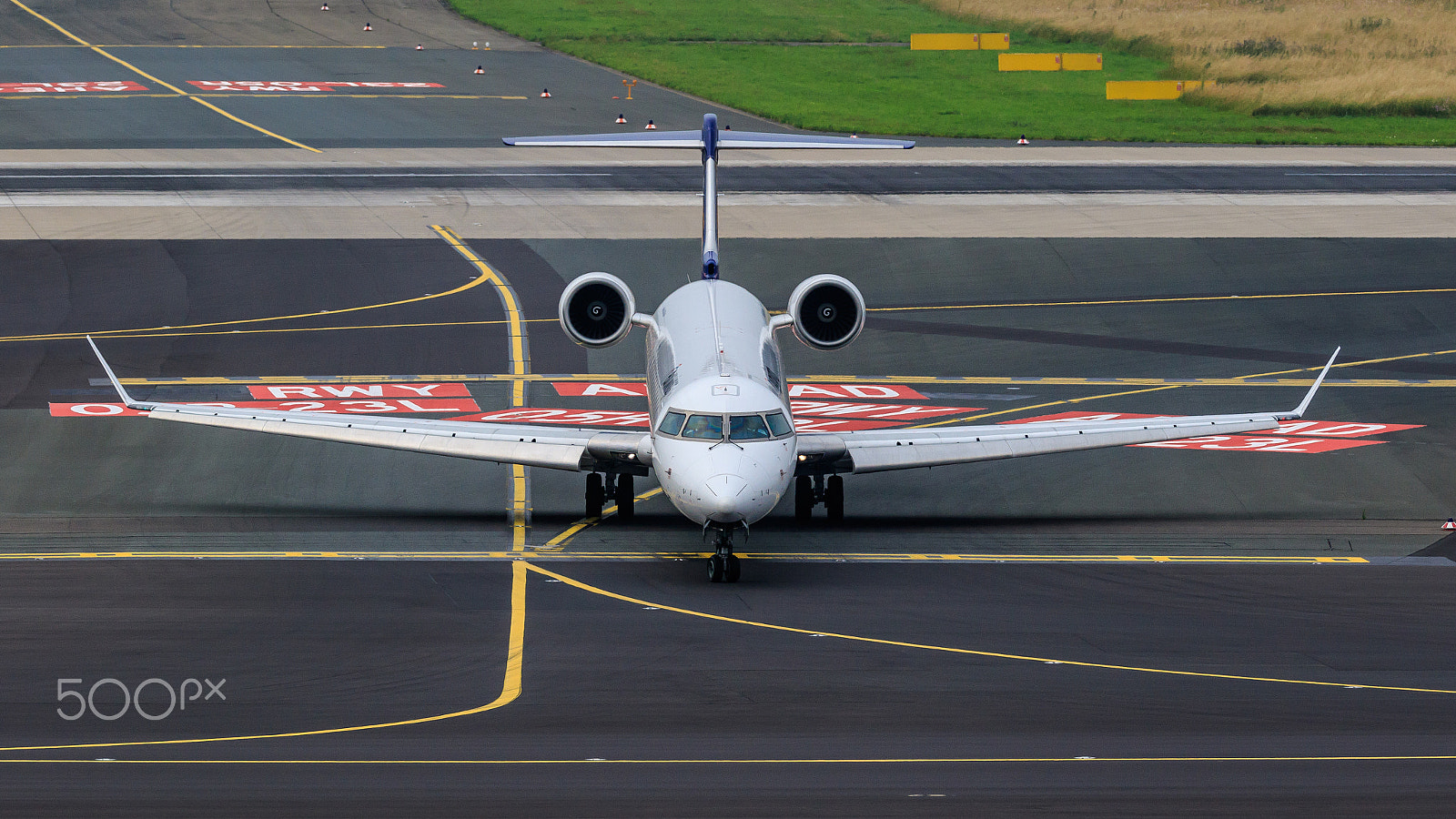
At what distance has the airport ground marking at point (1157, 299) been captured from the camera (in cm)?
4506

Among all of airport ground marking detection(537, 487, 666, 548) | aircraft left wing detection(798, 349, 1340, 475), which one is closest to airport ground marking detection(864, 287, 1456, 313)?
airport ground marking detection(537, 487, 666, 548)

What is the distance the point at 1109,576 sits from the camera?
26.3 metres

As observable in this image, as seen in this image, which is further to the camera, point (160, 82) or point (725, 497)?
point (160, 82)

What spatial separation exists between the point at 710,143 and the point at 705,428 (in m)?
9.56

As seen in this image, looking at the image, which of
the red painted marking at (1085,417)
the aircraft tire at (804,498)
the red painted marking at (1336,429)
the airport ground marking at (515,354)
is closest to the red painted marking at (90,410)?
the airport ground marking at (515,354)

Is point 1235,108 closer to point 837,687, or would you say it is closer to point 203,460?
point 203,460

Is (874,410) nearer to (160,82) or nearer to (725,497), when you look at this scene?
(725,497)

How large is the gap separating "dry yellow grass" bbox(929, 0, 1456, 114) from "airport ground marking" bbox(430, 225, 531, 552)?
140ft

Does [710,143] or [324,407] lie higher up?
[710,143]

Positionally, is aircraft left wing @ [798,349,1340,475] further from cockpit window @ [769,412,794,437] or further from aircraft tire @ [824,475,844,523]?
cockpit window @ [769,412,794,437]

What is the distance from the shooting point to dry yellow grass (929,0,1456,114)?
79.9 meters

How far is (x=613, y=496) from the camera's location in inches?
1172

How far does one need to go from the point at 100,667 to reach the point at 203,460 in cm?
1189

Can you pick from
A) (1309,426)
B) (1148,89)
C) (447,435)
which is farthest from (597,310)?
(1148,89)
